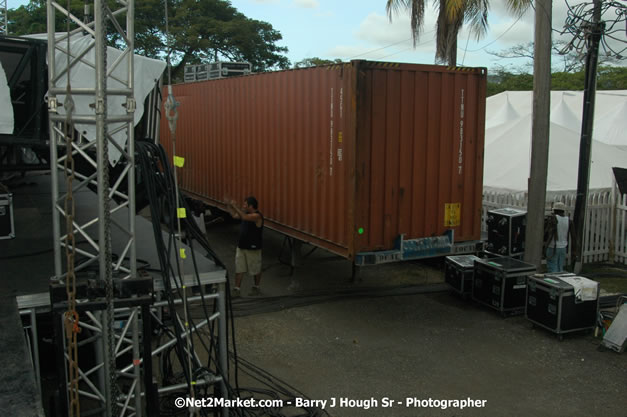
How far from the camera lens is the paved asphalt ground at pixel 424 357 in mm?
5844

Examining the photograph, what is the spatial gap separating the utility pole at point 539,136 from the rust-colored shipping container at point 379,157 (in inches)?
39.9

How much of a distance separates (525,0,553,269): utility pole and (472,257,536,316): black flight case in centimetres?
88

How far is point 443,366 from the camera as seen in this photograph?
21.7 ft

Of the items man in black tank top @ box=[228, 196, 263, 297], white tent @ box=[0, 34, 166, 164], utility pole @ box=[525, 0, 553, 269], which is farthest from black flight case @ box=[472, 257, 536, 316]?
white tent @ box=[0, 34, 166, 164]

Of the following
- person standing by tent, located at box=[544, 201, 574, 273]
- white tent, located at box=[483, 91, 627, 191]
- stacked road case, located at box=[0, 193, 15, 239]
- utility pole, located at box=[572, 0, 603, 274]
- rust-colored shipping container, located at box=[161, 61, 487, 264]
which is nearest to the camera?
stacked road case, located at box=[0, 193, 15, 239]

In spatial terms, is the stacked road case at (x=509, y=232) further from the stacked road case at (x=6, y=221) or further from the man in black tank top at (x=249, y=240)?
the stacked road case at (x=6, y=221)

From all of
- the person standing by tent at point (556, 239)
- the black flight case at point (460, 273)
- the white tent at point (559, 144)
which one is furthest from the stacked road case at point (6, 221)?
the white tent at point (559, 144)

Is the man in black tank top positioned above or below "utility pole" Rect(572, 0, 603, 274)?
below

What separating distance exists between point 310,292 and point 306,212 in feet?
4.44

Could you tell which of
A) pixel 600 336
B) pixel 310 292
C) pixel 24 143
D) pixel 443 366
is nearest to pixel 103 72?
pixel 24 143

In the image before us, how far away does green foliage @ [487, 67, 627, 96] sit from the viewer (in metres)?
32.5

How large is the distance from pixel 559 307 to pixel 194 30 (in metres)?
27.2

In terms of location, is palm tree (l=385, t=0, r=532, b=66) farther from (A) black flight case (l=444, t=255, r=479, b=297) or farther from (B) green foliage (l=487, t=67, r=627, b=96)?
(B) green foliage (l=487, t=67, r=627, b=96)

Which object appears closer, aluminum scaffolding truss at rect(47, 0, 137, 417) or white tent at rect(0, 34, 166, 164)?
aluminum scaffolding truss at rect(47, 0, 137, 417)
